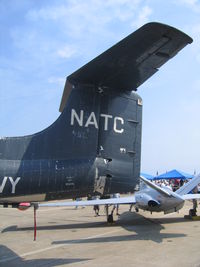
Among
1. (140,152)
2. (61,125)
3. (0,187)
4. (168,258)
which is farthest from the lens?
(168,258)

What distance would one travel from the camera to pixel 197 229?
11.6 metres

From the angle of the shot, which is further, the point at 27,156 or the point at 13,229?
the point at 13,229

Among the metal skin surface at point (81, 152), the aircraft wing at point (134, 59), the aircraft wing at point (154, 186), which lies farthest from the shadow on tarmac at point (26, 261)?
the aircraft wing at point (134, 59)

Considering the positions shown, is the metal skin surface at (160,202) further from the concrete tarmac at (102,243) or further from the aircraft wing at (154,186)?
the concrete tarmac at (102,243)

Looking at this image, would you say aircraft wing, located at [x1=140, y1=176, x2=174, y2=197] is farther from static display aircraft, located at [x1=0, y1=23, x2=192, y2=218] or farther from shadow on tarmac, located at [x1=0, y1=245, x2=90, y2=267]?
shadow on tarmac, located at [x1=0, y1=245, x2=90, y2=267]

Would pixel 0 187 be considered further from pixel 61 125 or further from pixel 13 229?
pixel 13 229

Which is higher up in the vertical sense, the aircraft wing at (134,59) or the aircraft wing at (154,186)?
the aircraft wing at (134,59)

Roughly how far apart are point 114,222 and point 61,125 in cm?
870

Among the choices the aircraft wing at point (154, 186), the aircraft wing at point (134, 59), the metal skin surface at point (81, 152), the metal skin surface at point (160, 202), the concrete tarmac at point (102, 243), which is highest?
the aircraft wing at point (134, 59)

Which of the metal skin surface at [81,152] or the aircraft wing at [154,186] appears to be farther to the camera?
the aircraft wing at [154,186]

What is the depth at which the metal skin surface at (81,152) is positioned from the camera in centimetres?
534

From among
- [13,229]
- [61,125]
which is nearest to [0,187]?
[61,125]

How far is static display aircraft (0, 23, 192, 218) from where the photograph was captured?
205 inches

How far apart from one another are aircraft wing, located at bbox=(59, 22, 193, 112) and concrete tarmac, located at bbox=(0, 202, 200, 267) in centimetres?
406
